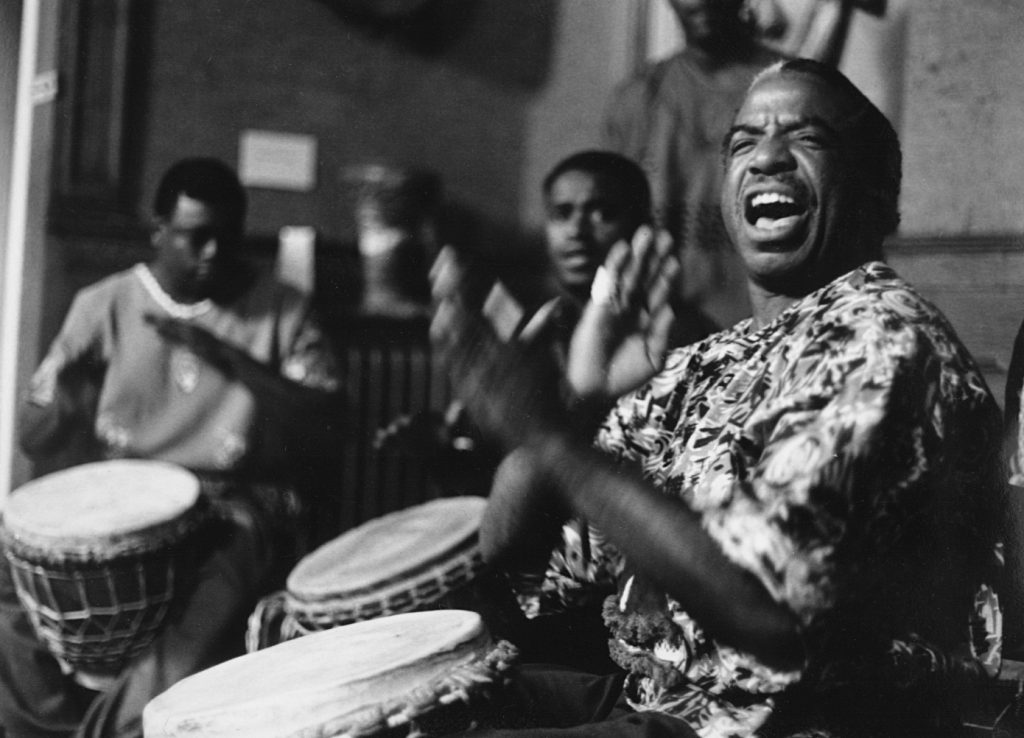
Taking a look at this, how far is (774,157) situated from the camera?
1.48 metres

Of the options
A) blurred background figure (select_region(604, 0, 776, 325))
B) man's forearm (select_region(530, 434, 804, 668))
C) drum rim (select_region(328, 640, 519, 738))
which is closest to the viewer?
man's forearm (select_region(530, 434, 804, 668))

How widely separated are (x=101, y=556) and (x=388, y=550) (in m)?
0.63

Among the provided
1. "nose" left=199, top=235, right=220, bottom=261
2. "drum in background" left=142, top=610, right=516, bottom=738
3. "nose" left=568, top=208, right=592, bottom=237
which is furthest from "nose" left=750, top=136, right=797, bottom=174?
"nose" left=199, top=235, right=220, bottom=261

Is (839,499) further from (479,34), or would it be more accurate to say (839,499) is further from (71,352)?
(479,34)

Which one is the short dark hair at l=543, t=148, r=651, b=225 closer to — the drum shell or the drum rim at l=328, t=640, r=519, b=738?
the drum shell

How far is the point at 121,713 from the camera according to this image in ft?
8.03

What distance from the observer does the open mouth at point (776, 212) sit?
1477 millimetres

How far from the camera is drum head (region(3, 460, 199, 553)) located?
231cm

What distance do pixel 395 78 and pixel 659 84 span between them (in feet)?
3.12

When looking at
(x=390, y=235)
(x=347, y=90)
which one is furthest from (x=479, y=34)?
(x=390, y=235)

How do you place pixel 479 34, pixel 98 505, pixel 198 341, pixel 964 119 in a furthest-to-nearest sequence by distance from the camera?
pixel 479 34 → pixel 198 341 → pixel 98 505 → pixel 964 119

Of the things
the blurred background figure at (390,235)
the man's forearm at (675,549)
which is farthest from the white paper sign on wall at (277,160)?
the man's forearm at (675,549)

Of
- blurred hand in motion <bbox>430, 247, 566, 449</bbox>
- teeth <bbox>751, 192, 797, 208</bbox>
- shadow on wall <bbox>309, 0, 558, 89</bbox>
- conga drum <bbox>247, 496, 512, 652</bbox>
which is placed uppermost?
shadow on wall <bbox>309, 0, 558, 89</bbox>

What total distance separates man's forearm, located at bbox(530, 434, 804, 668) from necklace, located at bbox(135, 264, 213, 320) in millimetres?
1820
